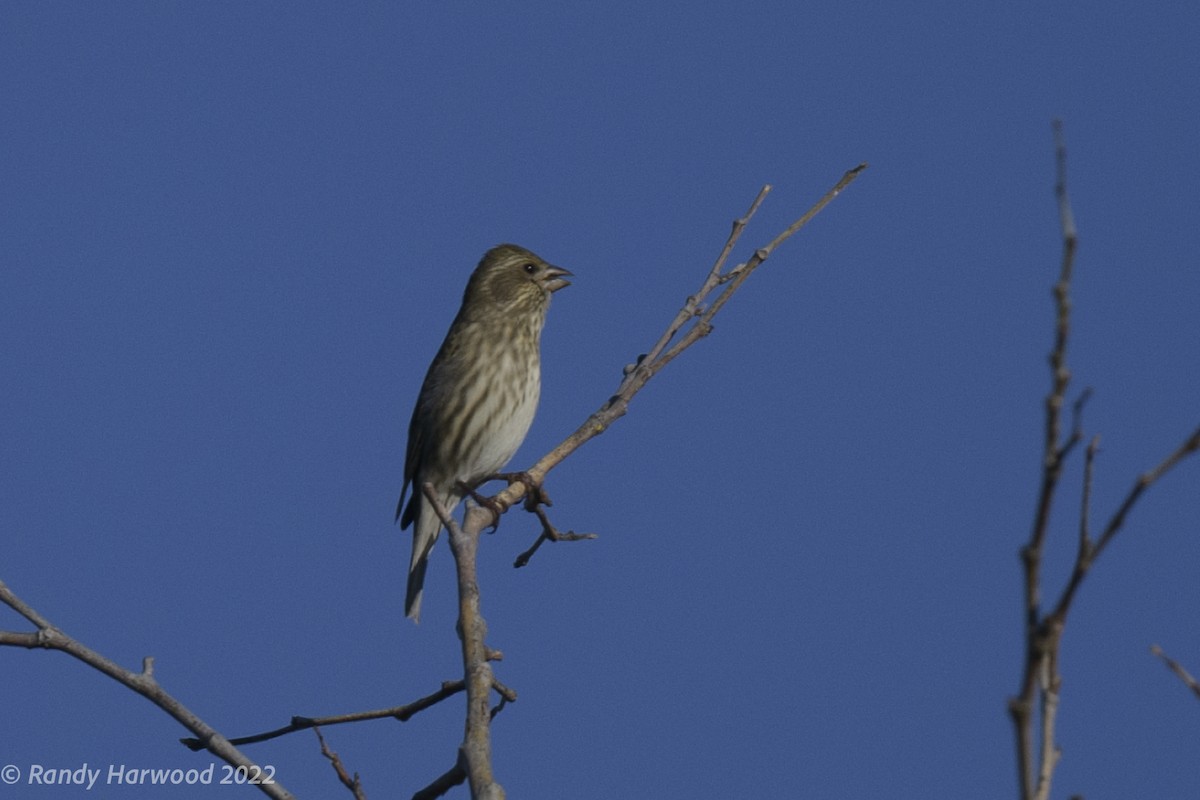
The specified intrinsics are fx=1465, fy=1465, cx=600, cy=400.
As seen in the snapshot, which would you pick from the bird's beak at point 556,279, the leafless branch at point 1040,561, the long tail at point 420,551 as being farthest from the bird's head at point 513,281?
the leafless branch at point 1040,561

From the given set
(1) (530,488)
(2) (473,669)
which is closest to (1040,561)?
(2) (473,669)

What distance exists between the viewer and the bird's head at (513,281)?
898 centimetres

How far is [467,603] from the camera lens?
3531mm

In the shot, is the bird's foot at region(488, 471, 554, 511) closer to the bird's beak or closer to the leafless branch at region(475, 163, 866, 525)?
the leafless branch at region(475, 163, 866, 525)

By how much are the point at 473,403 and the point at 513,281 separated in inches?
43.9

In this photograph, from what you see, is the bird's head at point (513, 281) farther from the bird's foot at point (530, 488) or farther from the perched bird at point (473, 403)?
the bird's foot at point (530, 488)

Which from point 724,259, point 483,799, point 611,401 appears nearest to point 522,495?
point 611,401

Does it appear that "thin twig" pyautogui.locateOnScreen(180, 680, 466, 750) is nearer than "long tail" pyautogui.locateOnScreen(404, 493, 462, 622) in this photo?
Yes

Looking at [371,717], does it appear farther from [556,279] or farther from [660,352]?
[556,279]

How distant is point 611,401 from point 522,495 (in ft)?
1.49

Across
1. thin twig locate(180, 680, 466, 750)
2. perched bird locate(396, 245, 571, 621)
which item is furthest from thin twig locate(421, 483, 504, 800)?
perched bird locate(396, 245, 571, 621)

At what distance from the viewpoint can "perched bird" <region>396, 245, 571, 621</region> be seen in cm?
830

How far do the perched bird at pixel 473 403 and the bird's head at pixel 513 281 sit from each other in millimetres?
10

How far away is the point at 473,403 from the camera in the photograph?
27.3 feet
